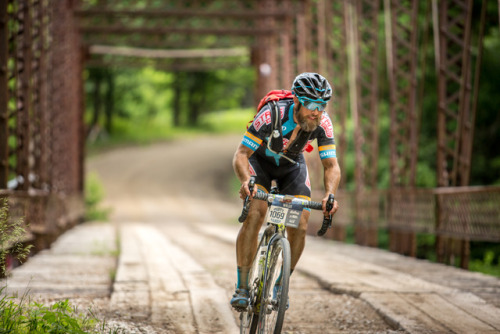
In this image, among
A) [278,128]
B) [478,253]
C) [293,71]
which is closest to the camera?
[278,128]

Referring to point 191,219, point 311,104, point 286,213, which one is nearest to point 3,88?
point 311,104

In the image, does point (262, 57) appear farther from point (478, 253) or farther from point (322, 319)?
point (322, 319)

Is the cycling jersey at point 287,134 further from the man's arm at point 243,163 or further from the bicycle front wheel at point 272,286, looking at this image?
the bicycle front wheel at point 272,286

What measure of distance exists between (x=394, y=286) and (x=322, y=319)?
165cm

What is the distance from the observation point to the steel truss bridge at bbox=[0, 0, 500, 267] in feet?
35.5

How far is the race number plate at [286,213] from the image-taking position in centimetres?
475

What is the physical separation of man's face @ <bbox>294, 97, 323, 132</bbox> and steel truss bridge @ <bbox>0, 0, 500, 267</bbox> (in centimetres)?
455

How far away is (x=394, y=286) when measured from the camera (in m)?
7.71

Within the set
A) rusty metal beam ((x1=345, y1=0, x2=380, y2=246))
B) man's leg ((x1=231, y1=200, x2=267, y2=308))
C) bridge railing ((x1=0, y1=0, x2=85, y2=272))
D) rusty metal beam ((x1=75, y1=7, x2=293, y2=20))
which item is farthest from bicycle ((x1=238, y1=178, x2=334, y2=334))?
rusty metal beam ((x1=75, y1=7, x2=293, y2=20))

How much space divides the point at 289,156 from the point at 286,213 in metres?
0.62

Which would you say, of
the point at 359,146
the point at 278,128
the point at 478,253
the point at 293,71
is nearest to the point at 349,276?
the point at 278,128

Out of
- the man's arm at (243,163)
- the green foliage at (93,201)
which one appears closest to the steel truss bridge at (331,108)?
the green foliage at (93,201)

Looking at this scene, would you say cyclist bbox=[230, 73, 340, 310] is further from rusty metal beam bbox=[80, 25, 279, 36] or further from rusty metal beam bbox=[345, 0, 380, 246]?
rusty metal beam bbox=[80, 25, 279, 36]

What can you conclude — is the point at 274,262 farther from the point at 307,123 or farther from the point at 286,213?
the point at 307,123
